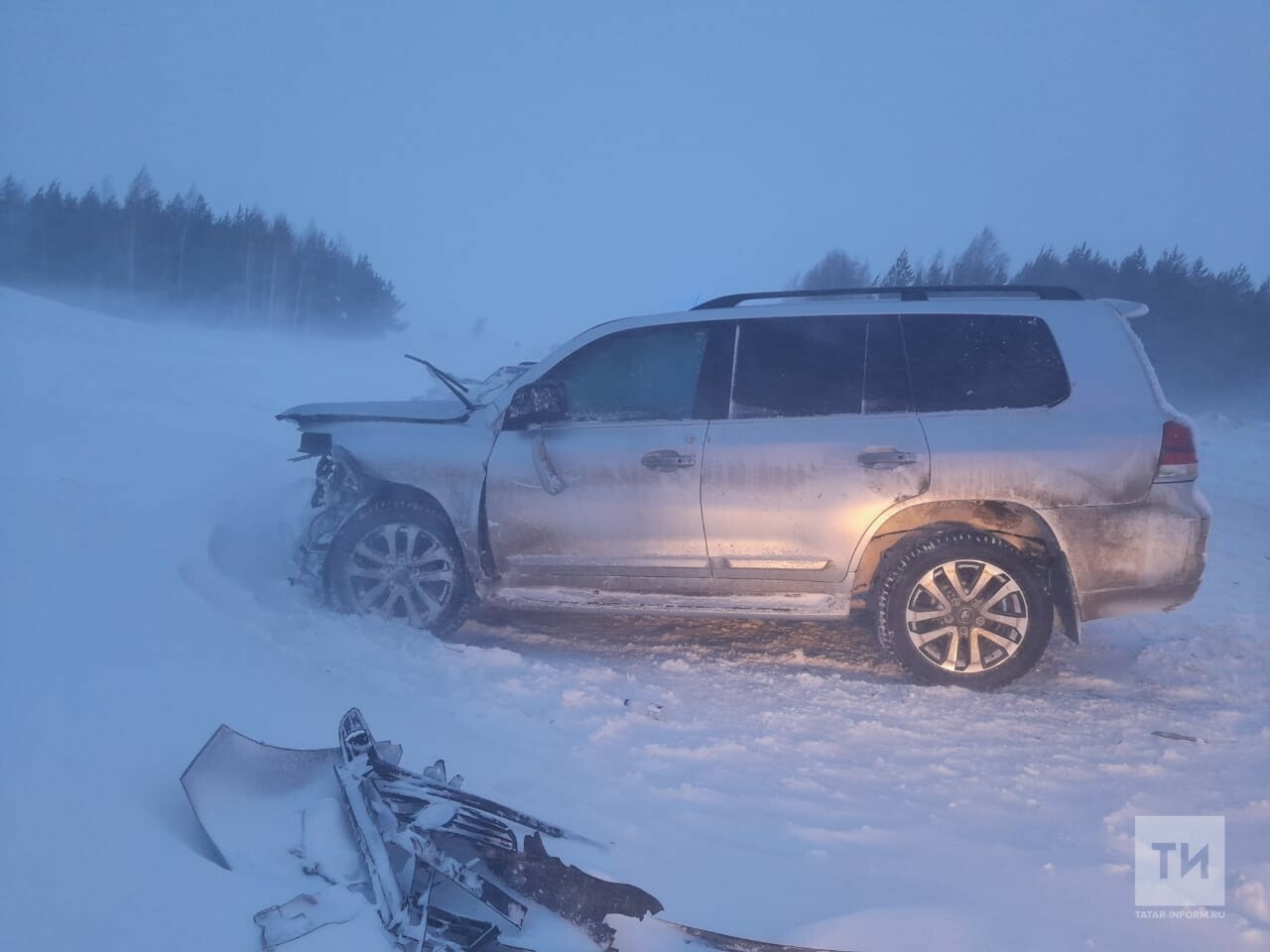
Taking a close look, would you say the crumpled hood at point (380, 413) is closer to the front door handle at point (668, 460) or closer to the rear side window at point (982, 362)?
the front door handle at point (668, 460)

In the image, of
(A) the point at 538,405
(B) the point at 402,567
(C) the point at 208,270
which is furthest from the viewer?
(C) the point at 208,270

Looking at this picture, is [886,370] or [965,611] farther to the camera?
[886,370]

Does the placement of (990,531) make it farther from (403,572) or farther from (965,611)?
(403,572)

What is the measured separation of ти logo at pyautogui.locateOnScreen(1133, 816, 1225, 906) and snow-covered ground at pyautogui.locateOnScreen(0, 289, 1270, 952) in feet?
0.16

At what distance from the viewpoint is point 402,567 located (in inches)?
202

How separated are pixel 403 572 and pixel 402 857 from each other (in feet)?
9.35

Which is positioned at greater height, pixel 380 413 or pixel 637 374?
pixel 637 374

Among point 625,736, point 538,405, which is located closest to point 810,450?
point 538,405

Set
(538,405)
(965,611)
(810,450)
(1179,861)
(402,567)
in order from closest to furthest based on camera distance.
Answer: (1179,861) < (965,611) < (810,450) < (538,405) < (402,567)

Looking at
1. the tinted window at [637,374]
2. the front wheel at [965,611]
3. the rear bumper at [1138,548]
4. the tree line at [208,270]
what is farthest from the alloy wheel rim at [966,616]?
the tree line at [208,270]

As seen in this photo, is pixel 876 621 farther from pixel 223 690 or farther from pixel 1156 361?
pixel 1156 361

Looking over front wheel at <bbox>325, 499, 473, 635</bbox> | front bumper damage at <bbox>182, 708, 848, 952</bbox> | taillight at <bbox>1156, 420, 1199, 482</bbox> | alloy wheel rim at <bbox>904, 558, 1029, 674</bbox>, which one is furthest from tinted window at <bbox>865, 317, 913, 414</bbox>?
front bumper damage at <bbox>182, 708, 848, 952</bbox>

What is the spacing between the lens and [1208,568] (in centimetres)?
749

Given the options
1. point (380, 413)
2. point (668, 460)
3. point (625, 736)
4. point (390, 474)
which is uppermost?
point (380, 413)
